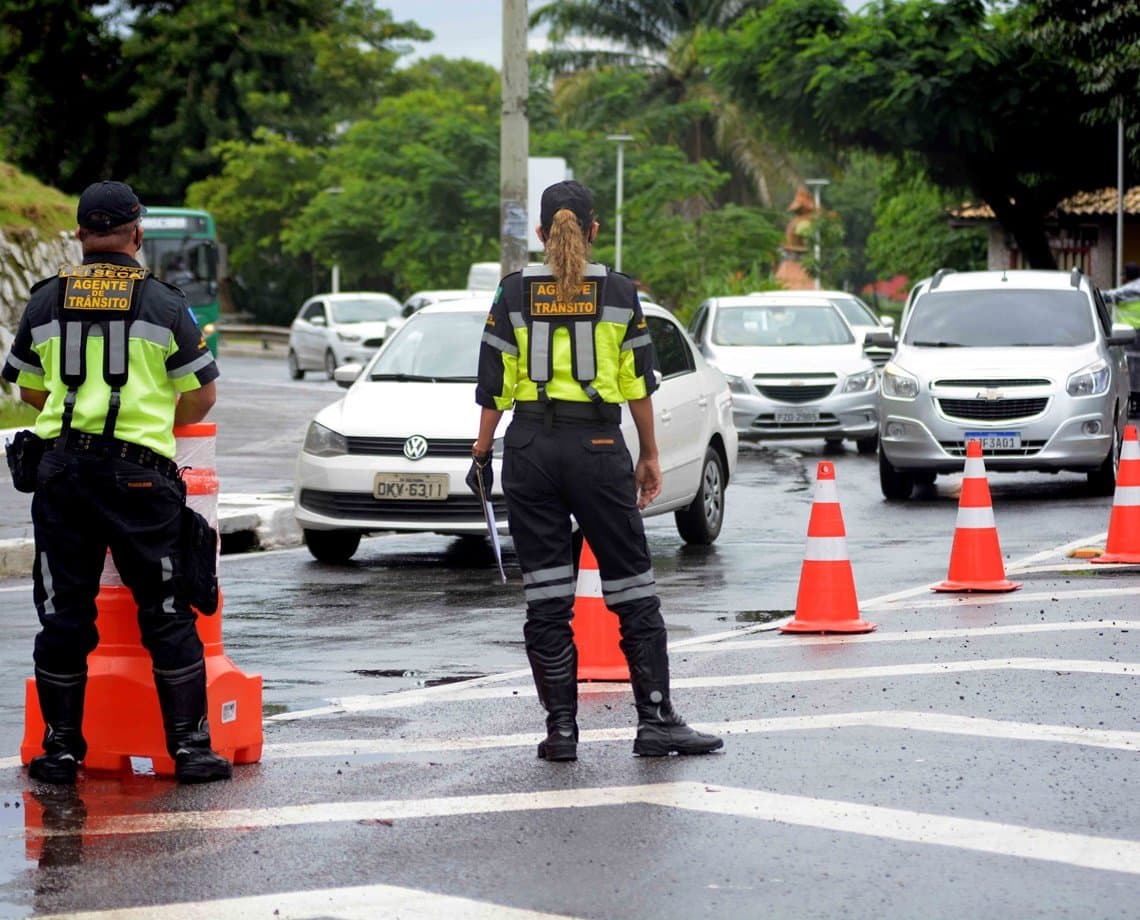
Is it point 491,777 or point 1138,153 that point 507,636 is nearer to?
point 491,777

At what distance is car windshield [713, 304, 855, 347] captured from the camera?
→ 23.5 meters

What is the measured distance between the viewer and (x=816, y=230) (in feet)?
210

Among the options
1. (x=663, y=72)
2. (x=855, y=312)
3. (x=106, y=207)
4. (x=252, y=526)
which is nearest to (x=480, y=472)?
(x=106, y=207)

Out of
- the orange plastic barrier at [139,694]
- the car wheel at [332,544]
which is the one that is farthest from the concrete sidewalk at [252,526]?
the orange plastic barrier at [139,694]

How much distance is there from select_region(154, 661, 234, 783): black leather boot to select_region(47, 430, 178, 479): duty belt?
25.6 inches

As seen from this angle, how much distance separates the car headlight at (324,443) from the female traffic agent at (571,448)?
5.82m

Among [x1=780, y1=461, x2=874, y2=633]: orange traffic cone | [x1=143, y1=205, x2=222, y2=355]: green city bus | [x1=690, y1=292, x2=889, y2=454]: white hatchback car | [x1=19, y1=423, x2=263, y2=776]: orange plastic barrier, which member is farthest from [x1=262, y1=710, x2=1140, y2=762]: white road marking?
[x1=143, y1=205, x2=222, y2=355]: green city bus

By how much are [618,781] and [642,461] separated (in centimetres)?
117

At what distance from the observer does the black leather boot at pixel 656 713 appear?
7023 millimetres

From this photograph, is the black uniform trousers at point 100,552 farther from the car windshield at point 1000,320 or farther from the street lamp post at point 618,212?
the street lamp post at point 618,212

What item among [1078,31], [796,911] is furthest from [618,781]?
[1078,31]

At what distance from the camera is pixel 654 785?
6578mm

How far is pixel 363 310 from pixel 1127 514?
32.6m

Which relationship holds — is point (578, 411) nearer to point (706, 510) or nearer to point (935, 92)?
point (706, 510)
